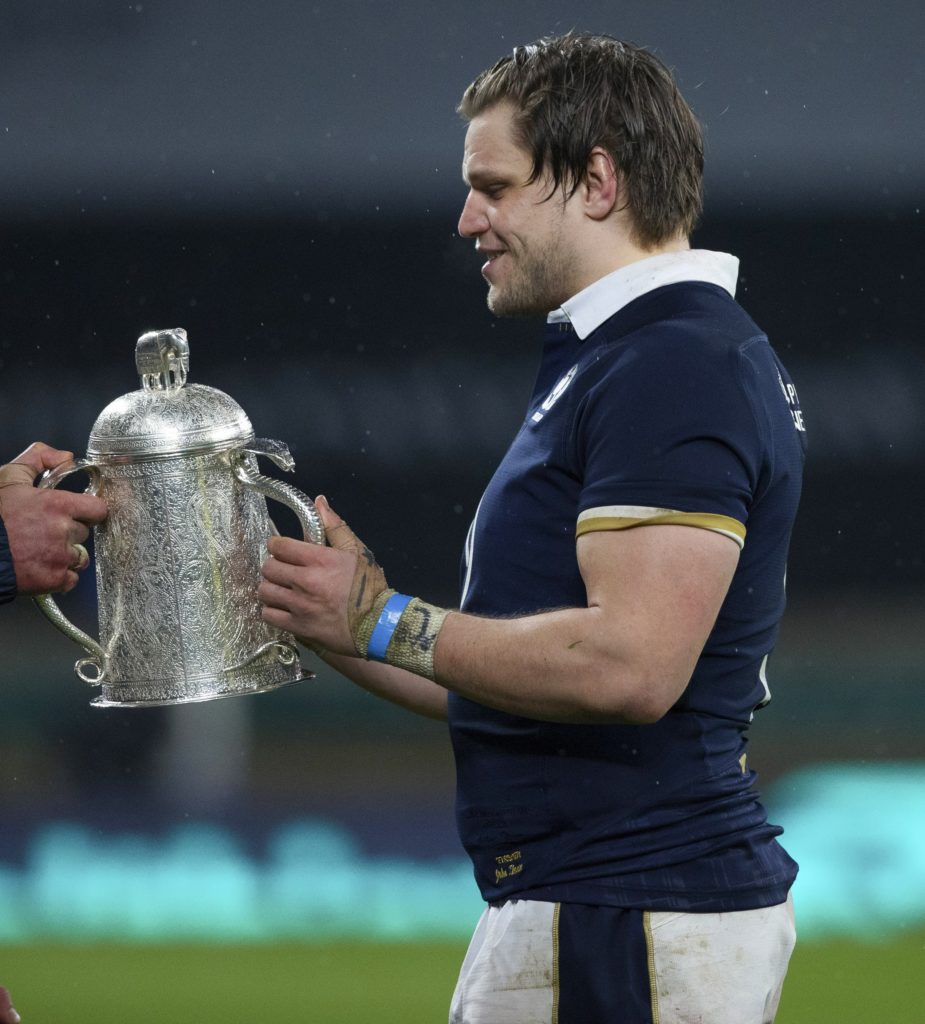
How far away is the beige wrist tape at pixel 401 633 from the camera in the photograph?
4.13 ft

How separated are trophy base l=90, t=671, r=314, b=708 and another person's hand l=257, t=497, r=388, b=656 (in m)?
0.13

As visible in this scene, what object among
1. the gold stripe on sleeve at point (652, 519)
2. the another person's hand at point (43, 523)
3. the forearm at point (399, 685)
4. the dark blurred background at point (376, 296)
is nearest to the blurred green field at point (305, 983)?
the dark blurred background at point (376, 296)

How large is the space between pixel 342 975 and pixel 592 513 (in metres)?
2.60

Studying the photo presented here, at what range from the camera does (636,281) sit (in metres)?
1.34

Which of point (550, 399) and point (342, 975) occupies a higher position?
point (550, 399)

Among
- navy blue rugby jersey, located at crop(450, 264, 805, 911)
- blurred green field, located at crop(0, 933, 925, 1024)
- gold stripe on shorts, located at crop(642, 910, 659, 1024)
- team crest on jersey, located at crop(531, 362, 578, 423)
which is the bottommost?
blurred green field, located at crop(0, 933, 925, 1024)

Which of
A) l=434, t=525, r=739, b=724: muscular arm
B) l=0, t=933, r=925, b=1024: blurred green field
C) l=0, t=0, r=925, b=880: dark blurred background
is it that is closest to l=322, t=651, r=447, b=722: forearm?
l=434, t=525, r=739, b=724: muscular arm

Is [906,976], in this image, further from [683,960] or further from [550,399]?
[550,399]

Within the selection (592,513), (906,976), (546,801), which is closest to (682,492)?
(592,513)

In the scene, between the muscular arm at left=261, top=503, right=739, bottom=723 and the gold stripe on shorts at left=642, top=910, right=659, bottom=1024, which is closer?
the muscular arm at left=261, top=503, right=739, bottom=723

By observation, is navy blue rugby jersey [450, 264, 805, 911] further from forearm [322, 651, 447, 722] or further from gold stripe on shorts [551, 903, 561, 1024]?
forearm [322, 651, 447, 722]

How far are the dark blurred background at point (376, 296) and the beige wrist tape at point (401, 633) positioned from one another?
2635 mm

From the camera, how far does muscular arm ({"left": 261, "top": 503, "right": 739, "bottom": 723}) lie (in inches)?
45.8

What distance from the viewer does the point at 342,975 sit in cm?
350
